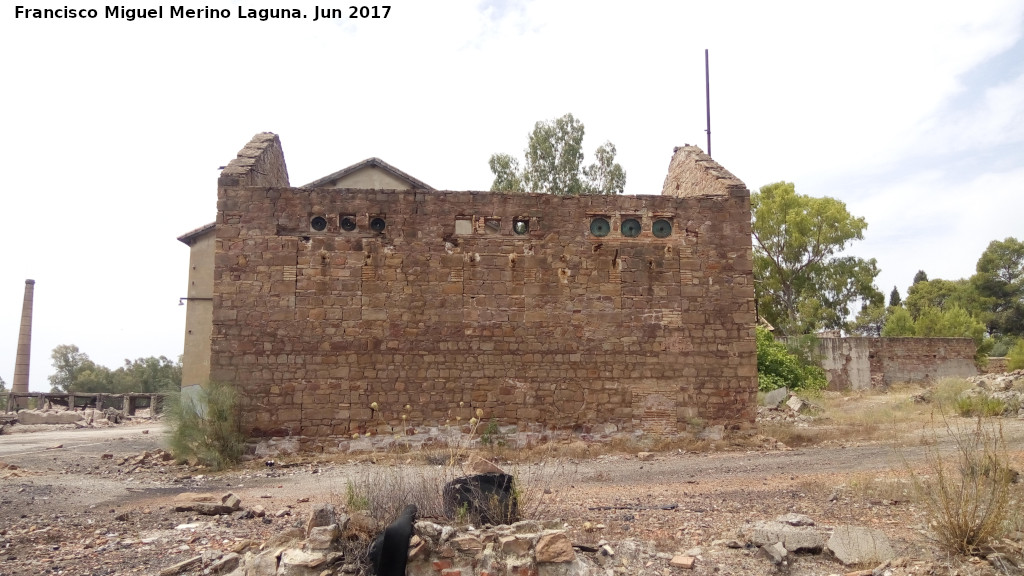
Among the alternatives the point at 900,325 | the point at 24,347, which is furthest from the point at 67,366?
the point at 900,325

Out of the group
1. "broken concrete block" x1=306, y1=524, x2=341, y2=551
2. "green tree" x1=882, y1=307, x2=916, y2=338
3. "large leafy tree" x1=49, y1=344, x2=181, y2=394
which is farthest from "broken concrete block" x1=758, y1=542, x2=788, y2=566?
"large leafy tree" x1=49, y1=344, x2=181, y2=394

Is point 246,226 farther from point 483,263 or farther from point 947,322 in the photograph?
point 947,322

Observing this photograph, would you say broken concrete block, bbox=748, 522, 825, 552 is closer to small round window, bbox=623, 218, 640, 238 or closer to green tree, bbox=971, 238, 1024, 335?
small round window, bbox=623, 218, 640, 238

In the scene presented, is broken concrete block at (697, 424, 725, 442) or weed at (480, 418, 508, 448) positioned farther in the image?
broken concrete block at (697, 424, 725, 442)

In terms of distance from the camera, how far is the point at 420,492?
5.73 m

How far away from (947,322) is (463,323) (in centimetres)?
3559

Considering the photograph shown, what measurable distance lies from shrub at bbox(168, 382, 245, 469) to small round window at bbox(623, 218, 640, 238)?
7538mm

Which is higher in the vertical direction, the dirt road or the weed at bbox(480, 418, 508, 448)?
the weed at bbox(480, 418, 508, 448)

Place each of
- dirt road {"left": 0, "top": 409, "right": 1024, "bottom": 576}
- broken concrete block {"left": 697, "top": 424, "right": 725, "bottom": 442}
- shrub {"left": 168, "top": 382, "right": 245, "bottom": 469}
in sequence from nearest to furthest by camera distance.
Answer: dirt road {"left": 0, "top": 409, "right": 1024, "bottom": 576} < shrub {"left": 168, "top": 382, "right": 245, "bottom": 469} < broken concrete block {"left": 697, "top": 424, "right": 725, "bottom": 442}

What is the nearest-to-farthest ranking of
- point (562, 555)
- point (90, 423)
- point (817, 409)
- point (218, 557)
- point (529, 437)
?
1. point (562, 555)
2. point (218, 557)
3. point (529, 437)
4. point (817, 409)
5. point (90, 423)

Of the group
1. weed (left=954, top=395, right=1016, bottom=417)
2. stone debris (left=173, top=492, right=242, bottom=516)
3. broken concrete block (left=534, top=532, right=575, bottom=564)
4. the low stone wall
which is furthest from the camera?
the low stone wall

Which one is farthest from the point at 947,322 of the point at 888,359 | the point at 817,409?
the point at 817,409

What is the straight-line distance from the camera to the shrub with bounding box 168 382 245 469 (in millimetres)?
11391

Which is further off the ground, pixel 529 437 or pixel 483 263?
pixel 483 263
